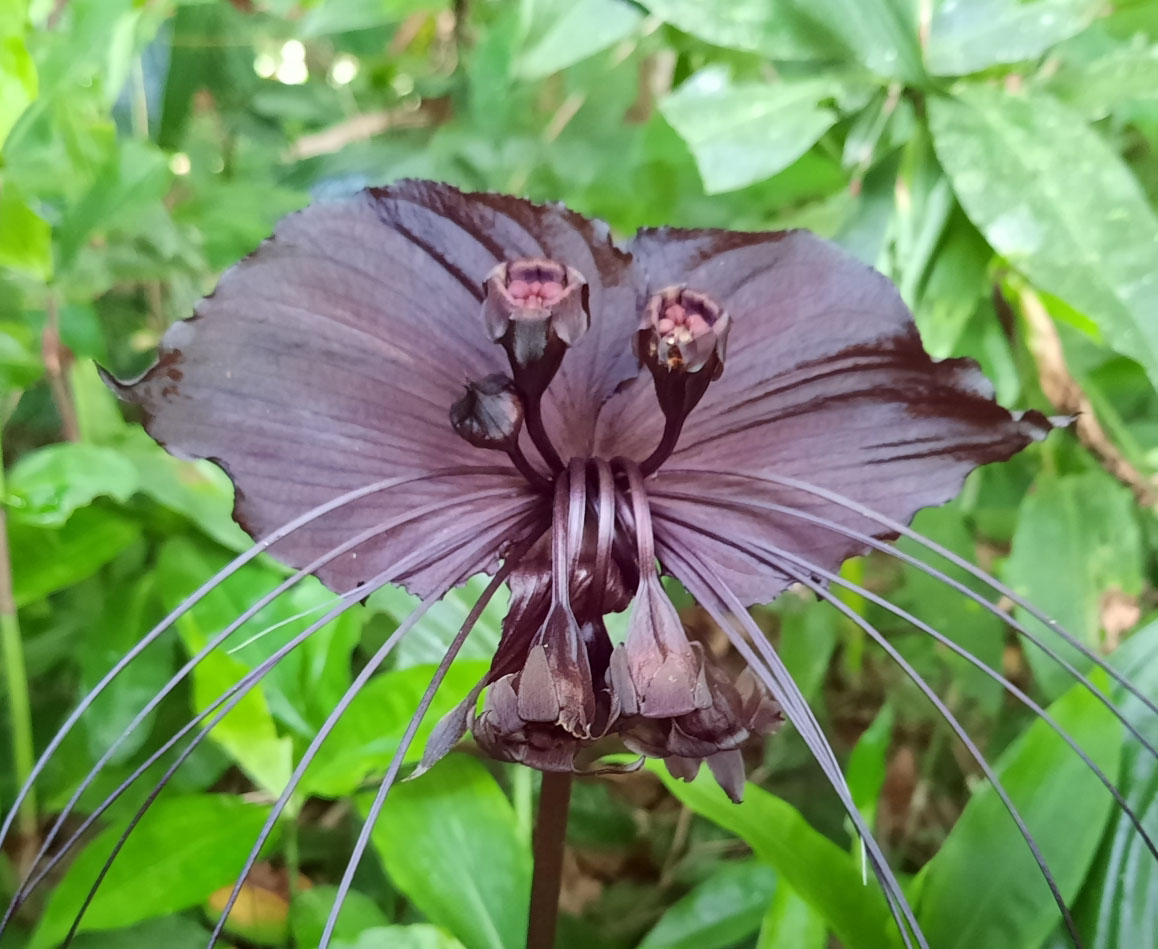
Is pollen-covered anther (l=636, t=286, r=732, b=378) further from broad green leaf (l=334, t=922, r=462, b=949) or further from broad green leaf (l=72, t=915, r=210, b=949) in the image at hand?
broad green leaf (l=72, t=915, r=210, b=949)

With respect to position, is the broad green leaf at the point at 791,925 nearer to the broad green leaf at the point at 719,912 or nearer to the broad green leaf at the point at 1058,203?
the broad green leaf at the point at 719,912

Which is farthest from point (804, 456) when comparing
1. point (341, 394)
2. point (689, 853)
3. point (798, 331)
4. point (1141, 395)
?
point (1141, 395)

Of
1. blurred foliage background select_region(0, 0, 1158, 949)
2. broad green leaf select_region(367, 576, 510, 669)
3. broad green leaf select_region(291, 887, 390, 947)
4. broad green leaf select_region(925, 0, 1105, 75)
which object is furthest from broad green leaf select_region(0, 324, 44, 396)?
broad green leaf select_region(925, 0, 1105, 75)

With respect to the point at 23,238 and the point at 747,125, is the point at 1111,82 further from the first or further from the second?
the point at 23,238

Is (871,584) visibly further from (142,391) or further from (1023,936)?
(142,391)

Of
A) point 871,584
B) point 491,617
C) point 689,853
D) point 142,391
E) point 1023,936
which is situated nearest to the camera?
point 142,391

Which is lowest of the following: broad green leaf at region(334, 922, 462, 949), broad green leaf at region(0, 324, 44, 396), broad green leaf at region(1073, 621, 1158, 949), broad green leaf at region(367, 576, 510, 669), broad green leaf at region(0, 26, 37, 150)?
broad green leaf at region(1073, 621, 1158, 949)
